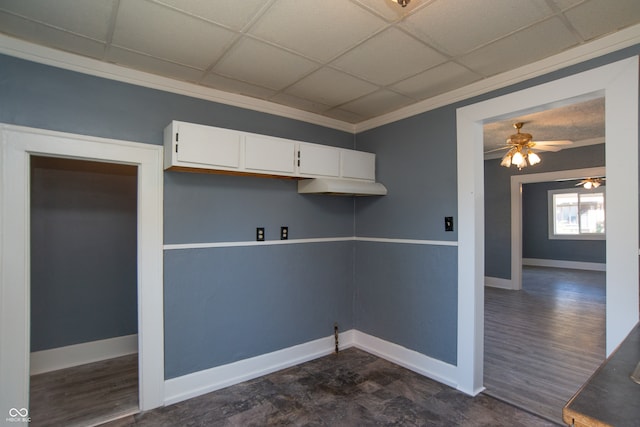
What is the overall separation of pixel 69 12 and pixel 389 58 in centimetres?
195

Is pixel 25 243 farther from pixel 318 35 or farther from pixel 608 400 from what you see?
pixel 608 400

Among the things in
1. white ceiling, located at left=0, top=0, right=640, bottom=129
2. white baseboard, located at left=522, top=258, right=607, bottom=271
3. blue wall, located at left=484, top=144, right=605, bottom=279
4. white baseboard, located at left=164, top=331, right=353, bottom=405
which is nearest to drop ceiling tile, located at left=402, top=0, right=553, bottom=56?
white ceiling, located at left=0, top=0, right=640, bottom=129

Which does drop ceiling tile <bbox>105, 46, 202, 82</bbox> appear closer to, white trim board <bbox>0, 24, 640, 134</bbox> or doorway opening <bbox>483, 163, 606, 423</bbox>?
white trim board <bbox>0, 24, 640, 134</bbox>

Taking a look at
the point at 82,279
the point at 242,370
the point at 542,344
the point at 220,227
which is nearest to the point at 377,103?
the point at 220,227

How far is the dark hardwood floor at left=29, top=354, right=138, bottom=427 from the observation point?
8.02 ft

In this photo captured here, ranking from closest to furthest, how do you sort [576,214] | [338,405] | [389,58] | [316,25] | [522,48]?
[316,25], [522,48], [389,58], [338,405], [576,214]

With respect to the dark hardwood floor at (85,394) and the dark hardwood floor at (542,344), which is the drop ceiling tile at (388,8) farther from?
the dark hardwood floor at (85,394)

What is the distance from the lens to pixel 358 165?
11.3 feet

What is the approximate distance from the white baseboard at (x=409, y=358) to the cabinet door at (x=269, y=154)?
2082 millimetres

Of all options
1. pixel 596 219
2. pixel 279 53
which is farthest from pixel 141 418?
pixel 596 219

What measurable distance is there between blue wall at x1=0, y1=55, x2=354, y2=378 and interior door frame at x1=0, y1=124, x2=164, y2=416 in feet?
0.33

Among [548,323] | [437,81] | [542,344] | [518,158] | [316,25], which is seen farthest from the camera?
[548,323]

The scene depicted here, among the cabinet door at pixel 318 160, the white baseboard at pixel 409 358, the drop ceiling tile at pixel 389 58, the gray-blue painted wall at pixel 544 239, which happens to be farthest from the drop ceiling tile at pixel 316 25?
the gray-blue painted wall at pixel 544 239

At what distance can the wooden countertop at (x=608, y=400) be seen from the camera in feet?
2.62
